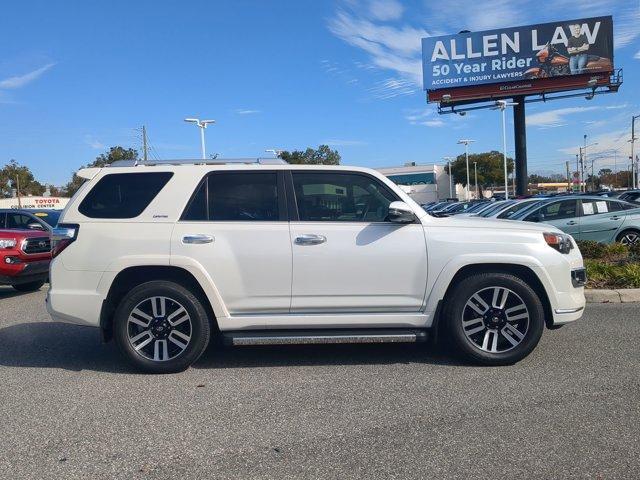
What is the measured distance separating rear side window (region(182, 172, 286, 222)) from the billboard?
38130 millimetres

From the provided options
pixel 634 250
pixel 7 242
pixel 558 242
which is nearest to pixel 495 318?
pixel 558 242

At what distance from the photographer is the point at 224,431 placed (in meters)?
3.94

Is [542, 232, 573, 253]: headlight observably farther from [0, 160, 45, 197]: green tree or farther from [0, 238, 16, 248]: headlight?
[0, 160, 45, 197]: green tree

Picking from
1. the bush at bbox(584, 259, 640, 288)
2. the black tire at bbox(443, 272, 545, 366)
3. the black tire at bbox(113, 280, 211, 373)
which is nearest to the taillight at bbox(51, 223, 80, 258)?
the black tire at bbox(113, 280, 211, 373)

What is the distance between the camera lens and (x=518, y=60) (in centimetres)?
4009

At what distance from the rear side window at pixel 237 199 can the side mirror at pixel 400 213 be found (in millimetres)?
1008

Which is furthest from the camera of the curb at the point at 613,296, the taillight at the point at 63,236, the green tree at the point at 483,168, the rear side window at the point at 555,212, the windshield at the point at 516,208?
the green tree at the point at 483,168

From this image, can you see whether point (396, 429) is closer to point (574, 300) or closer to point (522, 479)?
point (522, 479)

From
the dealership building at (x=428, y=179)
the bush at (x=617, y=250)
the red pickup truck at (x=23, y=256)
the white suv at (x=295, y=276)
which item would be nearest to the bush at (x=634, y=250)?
the bush at (x=617, y=250)

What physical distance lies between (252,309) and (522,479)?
108 inches

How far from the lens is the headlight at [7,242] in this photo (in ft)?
30.6

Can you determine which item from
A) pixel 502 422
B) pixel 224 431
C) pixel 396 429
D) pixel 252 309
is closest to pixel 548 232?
pixel 502 422

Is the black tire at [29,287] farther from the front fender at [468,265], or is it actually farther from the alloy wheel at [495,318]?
the alloy wheel at [495,318]

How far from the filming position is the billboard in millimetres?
38906
